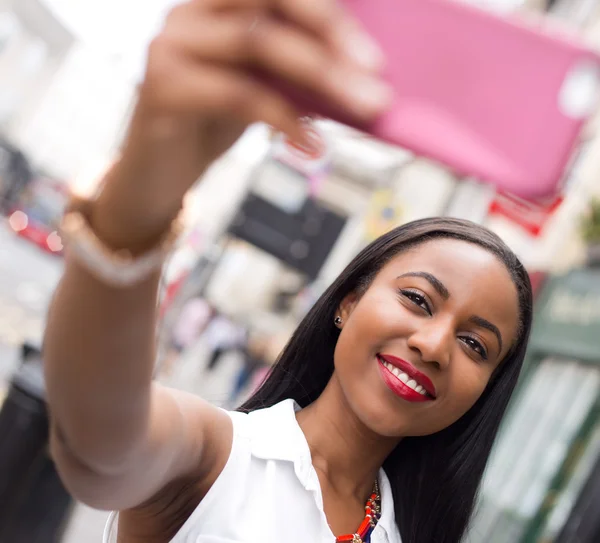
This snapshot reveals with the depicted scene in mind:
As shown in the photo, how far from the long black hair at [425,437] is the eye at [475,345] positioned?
0.66ft

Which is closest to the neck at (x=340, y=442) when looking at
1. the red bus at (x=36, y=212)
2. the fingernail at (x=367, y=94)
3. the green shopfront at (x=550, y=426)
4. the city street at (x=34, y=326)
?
the fingernail at (x=367, y=94)

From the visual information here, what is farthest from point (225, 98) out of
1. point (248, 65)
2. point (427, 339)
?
point (427, 339)

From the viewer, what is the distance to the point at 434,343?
1.42 m

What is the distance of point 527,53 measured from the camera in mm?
723

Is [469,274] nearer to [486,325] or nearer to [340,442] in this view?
[486,325]

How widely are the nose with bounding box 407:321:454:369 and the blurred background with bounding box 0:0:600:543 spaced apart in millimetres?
299

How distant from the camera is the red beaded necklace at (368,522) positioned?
1489 millimetres

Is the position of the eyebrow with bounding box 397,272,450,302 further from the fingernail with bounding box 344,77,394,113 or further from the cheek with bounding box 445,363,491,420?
the fingernail with bounding box 344,77,394,113

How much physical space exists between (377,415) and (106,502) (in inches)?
26.2

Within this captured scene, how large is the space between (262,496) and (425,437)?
620 millimetres

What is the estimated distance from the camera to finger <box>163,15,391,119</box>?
626mm

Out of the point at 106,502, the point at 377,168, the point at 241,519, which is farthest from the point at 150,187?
the point at 377,168

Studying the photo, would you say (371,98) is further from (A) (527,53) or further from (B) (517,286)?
(B) (517,286)

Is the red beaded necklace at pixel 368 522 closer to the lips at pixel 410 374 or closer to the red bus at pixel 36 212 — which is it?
the lips at pixel 410 374
